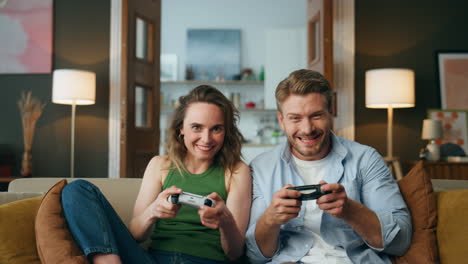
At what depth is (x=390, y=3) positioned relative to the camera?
3980 mm

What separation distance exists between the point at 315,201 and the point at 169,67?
5.78 m

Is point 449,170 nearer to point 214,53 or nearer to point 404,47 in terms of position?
point 404,47

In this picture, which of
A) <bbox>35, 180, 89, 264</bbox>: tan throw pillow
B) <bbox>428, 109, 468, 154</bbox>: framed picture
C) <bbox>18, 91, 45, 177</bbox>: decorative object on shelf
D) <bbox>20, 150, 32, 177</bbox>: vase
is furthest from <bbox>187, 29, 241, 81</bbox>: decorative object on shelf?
<bbox>35, 180, 89, 264</bbox>: tan throw pillow

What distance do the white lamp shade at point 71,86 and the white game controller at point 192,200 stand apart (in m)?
2.63

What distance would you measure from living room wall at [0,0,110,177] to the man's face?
2.98 m

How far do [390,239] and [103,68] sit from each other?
3449mm

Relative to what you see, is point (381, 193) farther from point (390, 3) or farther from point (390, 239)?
point (390, 3)

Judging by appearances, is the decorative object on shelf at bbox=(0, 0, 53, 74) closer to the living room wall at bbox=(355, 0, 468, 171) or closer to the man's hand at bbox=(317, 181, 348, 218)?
the living room wall at bbox=(355, 0, 468, 171)

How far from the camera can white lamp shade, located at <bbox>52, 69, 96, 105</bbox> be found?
3.59 metres

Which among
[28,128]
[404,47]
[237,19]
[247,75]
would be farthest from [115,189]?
[237,19]

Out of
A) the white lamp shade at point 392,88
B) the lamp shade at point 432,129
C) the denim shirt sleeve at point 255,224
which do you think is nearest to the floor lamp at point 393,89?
the white lamp shade at point 392,88

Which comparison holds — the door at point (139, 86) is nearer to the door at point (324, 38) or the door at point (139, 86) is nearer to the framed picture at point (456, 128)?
the door at point (324, 38)

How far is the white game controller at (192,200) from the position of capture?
1322 mm

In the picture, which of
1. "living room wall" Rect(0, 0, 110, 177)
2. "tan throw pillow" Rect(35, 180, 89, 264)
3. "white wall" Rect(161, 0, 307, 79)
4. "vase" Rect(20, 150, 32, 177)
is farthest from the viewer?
"white wall" Rect(161, 0, 307, 79)
